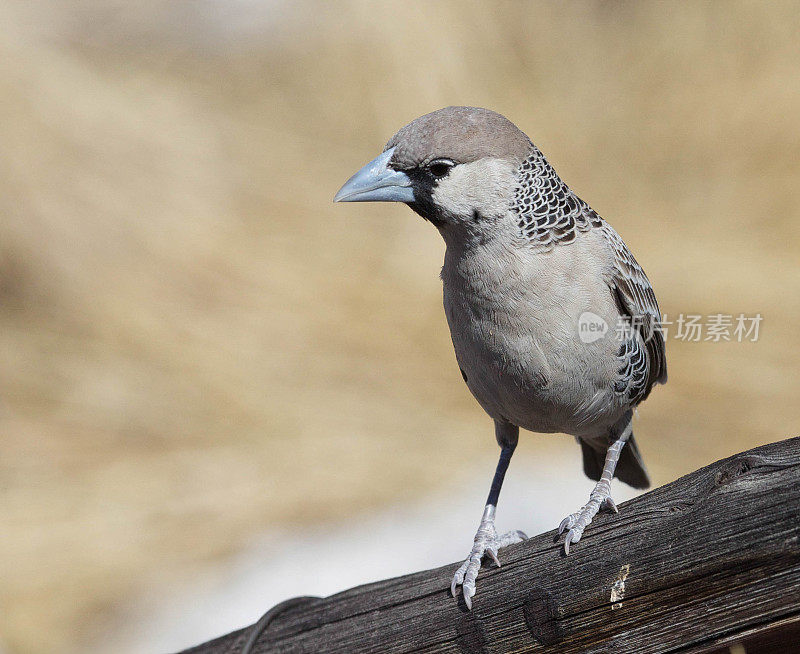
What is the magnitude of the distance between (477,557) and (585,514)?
0.47 metres

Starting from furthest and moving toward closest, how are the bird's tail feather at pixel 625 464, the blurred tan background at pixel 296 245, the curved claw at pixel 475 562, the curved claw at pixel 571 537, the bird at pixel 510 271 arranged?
the blurred tan background at pixel 296 245
the bird's tail feather at pixel 625 464
the bird at pixel 510 271
the curved claw at pixel 475 562
the curved claw at pixel 571 537

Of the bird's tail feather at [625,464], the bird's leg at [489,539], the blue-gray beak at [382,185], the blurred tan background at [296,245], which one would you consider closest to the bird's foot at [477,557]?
the bird's leg at [489,539]

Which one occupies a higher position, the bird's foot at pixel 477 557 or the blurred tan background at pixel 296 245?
the blurred tan background at pixel 296 245

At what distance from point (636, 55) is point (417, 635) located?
7607 mm

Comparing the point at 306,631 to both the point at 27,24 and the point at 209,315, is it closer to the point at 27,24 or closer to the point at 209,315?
the point at 209,315

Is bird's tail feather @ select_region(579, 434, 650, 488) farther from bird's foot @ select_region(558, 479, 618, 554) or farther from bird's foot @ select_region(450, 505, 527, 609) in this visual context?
bird's foot @ select_region(450, 505, 527, 609)

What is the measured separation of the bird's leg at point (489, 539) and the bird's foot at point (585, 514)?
0.33 m

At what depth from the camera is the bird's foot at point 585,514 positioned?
3.21 m

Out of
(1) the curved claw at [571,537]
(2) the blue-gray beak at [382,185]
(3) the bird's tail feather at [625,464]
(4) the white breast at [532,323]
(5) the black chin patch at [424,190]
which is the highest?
(2) the blue-gray beak at [382,185]

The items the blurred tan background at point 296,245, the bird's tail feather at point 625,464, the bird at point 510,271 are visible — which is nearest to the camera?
the bird at point 510,271

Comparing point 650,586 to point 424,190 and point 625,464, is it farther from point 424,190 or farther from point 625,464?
point 625,464

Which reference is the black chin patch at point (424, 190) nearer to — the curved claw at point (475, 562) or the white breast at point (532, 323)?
the white breast at point (532, 323)

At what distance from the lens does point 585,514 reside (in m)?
3.42

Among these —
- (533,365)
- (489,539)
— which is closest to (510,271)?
(533,365)
